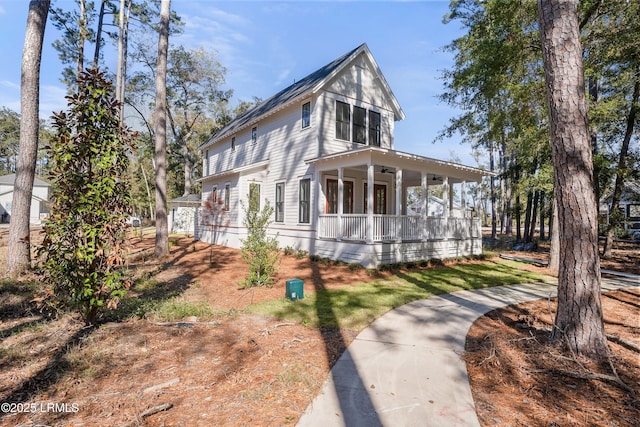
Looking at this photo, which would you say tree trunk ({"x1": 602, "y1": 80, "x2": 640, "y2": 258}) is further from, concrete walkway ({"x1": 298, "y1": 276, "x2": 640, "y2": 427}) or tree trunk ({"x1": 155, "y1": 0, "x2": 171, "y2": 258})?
tree trunk ({"x1": 155, "y1": 0, "x2": 171, "y2": 258})

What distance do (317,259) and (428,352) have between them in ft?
24.9

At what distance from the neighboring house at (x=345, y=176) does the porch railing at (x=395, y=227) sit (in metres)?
0.04

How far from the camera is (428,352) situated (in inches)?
159

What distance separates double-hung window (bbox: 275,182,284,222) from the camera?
14.0m

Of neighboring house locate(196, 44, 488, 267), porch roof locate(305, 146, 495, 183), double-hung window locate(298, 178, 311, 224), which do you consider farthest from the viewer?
double-hung window locate(298, 178, 311, 224)

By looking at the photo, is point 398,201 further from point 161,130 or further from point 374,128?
point 161,130

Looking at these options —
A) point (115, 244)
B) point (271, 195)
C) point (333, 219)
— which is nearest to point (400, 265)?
point (333, 219)

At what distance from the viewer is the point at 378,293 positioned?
7.18m

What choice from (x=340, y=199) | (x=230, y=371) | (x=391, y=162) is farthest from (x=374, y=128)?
(x=230, y=371)

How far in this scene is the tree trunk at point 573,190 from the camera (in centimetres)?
379

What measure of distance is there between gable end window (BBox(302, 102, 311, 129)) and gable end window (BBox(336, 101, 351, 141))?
1165 mm

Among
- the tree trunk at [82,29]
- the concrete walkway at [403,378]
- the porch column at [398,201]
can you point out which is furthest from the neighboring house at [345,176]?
the tree trunk at [82,29]

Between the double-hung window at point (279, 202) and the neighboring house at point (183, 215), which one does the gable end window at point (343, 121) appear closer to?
the double-hung window at point (279, 202)

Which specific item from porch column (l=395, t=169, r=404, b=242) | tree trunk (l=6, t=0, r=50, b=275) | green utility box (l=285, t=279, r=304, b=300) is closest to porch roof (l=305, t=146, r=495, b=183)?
porch column (l=395, t=169, r=404, b=242)
